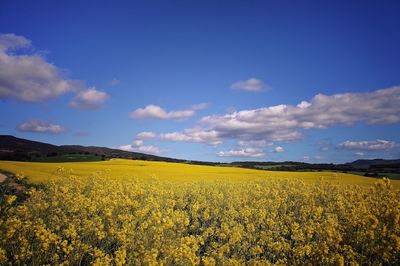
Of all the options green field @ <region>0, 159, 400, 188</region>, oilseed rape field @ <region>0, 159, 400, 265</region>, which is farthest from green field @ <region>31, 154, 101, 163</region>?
oilseed rape field @ <region>0, 159, 400, 265</region>

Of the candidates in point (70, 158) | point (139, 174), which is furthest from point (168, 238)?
point (70, 158)

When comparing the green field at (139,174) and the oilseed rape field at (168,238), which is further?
the green field at (139,174)

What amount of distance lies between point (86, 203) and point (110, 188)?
3.52 metres

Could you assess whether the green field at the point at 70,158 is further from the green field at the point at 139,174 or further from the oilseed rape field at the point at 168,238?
the oilseed rape field at the point at 168,238

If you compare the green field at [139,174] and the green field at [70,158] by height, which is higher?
the green field at [70,158]

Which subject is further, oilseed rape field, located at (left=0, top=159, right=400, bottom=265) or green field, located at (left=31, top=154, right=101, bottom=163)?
green field, located at (left=31, top=154, right=101, bottom=163)

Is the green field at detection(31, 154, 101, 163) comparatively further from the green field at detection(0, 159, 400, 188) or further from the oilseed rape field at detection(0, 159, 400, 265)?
the oilseed rape field at detection(0, 159, 400, 265)

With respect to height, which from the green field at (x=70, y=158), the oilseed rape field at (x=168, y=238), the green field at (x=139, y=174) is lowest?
the oilseed rape field at (x=168, y=238)

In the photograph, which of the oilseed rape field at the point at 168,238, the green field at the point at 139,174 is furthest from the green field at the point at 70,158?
the oilseed rape field at the point at 168,238

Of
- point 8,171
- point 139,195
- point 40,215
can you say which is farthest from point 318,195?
point 8,171

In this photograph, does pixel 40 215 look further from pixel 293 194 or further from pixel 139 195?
pixel 293 194

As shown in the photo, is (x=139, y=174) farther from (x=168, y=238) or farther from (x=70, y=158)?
(x=70, y=158)

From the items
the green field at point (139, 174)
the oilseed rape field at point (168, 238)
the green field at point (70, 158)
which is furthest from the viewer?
the green field at point (70, 158)

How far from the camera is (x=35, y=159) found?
43.6 m
